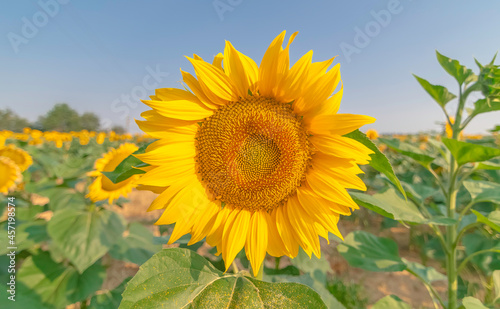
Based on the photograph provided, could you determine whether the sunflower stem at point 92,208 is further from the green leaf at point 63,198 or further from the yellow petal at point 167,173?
the yellow petal at point 167,173

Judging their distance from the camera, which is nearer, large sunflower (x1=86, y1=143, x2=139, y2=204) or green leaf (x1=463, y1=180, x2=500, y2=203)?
green leaf (x1=463, y1=180, x2=500, y2=203)

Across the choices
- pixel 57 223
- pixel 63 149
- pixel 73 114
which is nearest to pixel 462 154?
pixel 57 223

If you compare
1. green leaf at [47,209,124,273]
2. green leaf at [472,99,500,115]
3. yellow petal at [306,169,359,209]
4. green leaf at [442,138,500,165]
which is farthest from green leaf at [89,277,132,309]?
green leaf at [472,99,500,115]

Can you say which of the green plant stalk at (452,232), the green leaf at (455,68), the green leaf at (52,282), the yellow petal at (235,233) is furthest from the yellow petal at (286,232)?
the green leaf at (52,282)

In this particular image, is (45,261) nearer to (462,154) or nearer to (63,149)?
(462,154)

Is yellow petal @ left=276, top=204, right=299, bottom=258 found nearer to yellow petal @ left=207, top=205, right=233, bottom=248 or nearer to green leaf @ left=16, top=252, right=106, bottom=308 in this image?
yellow petal @ left=207, top=205, right=233, bottom=248

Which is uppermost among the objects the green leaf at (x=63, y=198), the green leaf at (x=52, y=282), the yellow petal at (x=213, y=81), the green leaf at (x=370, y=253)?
the yellow petal at (x=213, y=81)
